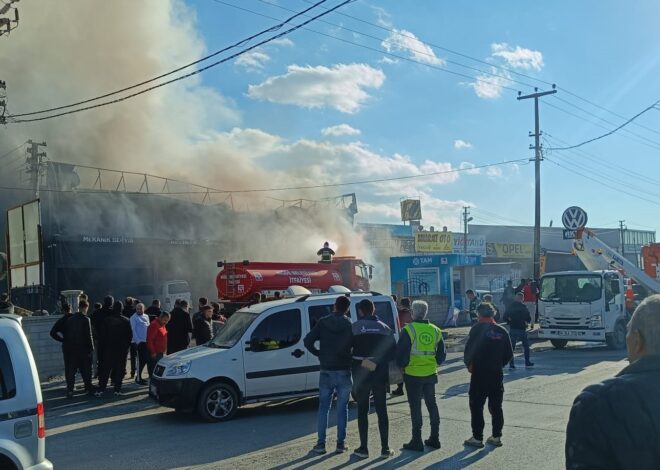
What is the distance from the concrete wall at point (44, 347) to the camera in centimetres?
1288

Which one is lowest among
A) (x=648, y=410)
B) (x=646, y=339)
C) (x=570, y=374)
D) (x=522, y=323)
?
(x=570, y=374)

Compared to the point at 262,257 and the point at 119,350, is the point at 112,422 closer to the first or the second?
the point at 119,350

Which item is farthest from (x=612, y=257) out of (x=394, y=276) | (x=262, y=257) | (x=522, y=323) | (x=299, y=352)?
(x=262, y=257)

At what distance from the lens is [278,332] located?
9.16m

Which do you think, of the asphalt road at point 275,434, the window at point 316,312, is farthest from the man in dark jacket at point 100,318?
the window at point 316,312

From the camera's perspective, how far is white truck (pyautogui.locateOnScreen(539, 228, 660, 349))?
16141 millimetres

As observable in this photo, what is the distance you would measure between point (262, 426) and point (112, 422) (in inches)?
90.6

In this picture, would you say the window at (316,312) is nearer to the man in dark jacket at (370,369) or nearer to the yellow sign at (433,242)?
the man in dark jacket at (370,369)

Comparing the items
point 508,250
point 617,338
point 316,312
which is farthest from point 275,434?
point 508,250

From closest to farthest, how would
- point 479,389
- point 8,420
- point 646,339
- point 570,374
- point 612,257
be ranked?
point 646,339
point 8,420
point 479,389
point 570,374
point 612,257

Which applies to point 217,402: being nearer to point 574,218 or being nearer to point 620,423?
point 620,423

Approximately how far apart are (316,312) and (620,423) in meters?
7.46

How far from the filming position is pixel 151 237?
37031 mm

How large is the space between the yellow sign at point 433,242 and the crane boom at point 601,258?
32.6m
